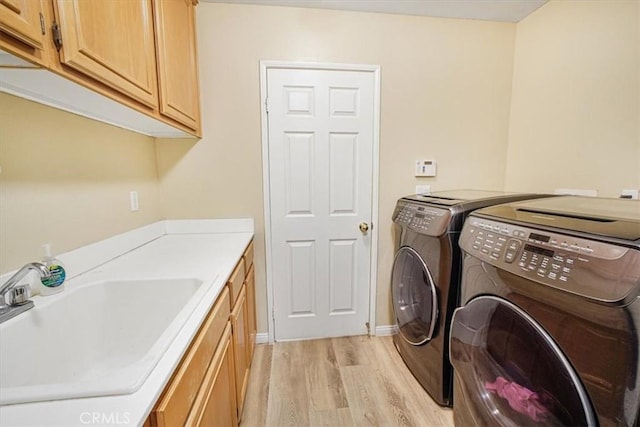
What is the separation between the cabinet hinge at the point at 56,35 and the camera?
2.41 feet

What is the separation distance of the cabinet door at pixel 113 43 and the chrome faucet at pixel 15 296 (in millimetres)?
631

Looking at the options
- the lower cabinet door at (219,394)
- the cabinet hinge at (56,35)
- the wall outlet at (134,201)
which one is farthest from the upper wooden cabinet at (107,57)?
the lower cabinet door at (219,394)

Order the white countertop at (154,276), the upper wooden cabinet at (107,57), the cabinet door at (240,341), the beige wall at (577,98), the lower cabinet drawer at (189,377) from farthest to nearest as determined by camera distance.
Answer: the beige wall at (577,98), the cabinet door at (240,341), the upper wooden cabinet at (107,57), the lower cabinet drawer at (189,377), the white countertop at (154,276)

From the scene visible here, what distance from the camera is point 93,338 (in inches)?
39.2

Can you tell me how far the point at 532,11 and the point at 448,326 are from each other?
7.20 feet

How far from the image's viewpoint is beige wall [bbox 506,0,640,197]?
141 cm

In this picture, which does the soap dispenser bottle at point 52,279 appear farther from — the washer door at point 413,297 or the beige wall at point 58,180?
the washer door at point 413,297

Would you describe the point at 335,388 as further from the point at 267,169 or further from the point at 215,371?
the point at 267,169

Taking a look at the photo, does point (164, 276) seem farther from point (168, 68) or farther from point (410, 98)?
point (410, 98)

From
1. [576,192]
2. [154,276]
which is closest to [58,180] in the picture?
[154,276]

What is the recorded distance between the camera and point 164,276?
1.11 meters

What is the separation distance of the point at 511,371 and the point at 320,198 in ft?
4.70

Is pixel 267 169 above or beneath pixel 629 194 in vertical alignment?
above

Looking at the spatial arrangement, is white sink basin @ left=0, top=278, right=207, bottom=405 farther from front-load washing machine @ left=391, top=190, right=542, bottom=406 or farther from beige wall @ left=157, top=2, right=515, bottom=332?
front-load washing machine @ left=391, top=190, right=542, bottom=406
